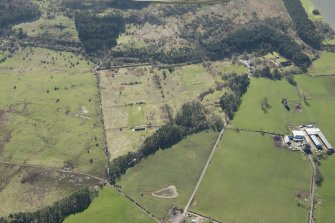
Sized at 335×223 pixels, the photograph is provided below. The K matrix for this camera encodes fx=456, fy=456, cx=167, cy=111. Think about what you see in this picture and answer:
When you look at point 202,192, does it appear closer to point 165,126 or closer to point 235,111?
point 165,126

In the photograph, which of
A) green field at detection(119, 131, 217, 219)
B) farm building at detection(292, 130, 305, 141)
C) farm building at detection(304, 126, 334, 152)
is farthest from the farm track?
green field at detection(119, 131, 217, 219)

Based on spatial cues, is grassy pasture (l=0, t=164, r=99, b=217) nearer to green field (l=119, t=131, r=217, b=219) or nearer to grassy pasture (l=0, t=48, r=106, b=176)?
grassy pasture (l=0, t=48, r=106, b=176)

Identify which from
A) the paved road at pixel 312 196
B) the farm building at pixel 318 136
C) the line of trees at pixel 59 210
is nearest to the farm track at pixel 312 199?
the paved road at pixel 312 196

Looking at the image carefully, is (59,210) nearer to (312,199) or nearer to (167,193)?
(167,193)

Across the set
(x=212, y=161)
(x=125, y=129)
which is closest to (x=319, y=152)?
(x=212, y=161)

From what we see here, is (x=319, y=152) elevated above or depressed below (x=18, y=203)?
above

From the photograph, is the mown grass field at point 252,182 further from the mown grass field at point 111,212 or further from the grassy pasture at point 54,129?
the grassy pasture at point 54,129
